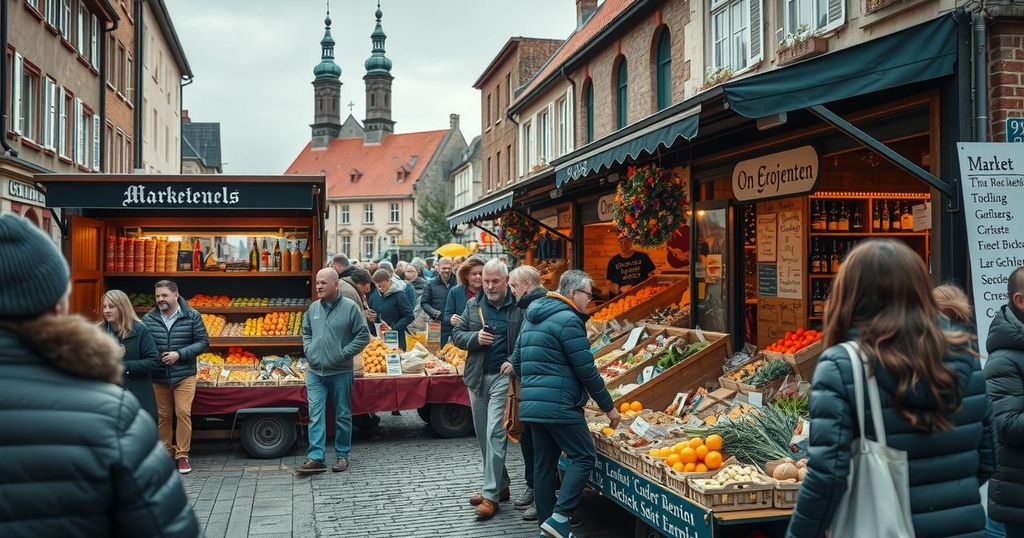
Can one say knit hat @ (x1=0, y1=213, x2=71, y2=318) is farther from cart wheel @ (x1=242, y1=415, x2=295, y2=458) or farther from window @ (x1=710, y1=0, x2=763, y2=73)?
window @ (x1=710, y1=0, x2=763, y2=73)

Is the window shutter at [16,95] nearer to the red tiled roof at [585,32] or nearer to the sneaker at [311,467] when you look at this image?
the red tiled roof at [585,32]

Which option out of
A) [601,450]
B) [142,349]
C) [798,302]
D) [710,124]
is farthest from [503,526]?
[798,302]

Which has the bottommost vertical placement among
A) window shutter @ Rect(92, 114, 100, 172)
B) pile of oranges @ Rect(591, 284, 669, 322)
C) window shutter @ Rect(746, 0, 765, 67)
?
pile of oranges @ Rect(591, 284, 669, 322)

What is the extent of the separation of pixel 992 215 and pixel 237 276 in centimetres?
862

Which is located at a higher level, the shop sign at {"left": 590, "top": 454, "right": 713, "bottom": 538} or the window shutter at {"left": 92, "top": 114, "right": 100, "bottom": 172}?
the window shutter at {"left": 92, "top": 114, "right": 100, "bottom": 172}

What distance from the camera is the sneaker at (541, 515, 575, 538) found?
606 cm

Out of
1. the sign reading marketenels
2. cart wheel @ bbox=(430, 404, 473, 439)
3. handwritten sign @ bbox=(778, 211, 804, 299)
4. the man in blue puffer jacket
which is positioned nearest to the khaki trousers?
the sign reading marketenels

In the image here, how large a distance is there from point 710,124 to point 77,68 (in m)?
18.9

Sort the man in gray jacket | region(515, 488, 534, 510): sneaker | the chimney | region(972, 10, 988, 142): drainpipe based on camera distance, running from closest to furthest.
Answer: region(972, 10, 988, 142): drainpipe < region(515, 488, 534, 510): sneaker < the man in gray jacket < the chimney

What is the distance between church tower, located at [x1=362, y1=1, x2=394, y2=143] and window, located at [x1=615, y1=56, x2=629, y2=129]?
78.7m

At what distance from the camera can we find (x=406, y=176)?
88.0 m

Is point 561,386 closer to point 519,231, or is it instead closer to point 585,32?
point 519,231

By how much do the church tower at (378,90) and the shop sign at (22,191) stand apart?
78410 mm

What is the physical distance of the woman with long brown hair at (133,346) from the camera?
313 inches
